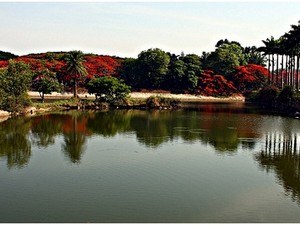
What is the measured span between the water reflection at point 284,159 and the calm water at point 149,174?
0.26 ft

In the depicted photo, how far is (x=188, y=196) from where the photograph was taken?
75.8ft

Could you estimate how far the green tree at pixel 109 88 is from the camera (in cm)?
8100

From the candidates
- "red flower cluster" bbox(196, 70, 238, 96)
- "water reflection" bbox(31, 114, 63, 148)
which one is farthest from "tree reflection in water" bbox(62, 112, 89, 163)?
"red flower cluster" bbox(196, 70, 238, 96)

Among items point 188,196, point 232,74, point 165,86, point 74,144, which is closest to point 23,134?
point 74,144

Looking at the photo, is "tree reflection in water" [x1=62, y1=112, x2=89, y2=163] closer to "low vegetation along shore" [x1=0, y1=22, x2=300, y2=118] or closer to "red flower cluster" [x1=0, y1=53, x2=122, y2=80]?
"low vegetation along shore" [x1=0, y1=22, x2=300, y2=118]

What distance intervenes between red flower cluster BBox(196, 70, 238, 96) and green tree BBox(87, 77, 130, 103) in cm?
3635

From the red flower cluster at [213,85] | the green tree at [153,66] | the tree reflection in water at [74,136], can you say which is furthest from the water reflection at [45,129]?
the red flower cluster at [213,85]

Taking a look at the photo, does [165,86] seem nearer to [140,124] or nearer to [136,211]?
[140,124]

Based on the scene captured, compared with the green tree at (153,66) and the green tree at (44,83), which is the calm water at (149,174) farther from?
the green tree at (153,66)

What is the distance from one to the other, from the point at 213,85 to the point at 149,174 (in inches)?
3490

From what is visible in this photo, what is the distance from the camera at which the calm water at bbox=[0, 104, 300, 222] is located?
20578 mm

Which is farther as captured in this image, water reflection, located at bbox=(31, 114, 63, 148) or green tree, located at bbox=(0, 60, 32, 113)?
green tree, located at bbox=(0, 60, 32, 113)

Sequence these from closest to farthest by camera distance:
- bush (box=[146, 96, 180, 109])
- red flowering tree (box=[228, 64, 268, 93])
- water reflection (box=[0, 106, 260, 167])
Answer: water reflection (box=[0, 106, 260, 167])
bush (box=[146, 96, 180, 109])
red flowering tree (box=[228, 64, 268, 93])

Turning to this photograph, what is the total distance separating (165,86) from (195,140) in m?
74.9
